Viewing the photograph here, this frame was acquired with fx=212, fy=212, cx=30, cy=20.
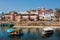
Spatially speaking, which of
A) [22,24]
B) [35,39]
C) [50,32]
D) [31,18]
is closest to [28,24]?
[22,24]

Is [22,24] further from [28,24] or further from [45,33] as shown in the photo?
[45,33]

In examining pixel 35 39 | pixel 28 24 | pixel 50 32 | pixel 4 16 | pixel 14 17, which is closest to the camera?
pixel 35 39

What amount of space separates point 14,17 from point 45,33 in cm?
8578

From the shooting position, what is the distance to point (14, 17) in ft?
457

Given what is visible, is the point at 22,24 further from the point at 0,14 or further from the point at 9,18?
the point at 0,14

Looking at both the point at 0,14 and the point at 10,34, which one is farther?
the point at 0,14

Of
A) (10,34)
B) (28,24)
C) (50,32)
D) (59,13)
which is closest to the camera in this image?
(10,34)

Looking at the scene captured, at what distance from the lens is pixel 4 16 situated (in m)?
152

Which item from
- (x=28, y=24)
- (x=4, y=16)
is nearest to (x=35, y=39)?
(x=28, y=24)

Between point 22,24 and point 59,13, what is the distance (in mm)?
32635

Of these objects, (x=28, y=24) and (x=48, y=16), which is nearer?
(x=28, y=24)

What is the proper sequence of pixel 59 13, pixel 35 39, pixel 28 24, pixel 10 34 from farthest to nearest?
pixel 59 13
pixel 28 24
pixel 10 34
pixel 35 39

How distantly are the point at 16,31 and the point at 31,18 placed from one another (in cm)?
8317

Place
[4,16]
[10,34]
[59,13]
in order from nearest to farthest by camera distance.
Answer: [10,34] → [59,13] → [4,16]
